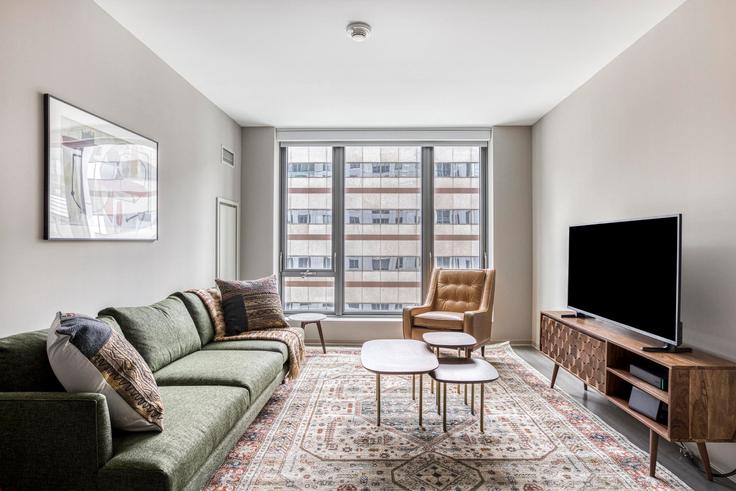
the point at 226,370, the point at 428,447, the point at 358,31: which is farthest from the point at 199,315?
the point at 358,31

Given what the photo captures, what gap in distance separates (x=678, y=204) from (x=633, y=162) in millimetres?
573

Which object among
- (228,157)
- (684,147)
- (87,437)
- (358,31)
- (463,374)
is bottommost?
(463,374)

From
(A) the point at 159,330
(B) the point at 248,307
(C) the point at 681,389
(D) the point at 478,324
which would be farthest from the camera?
(D) the point at 478,324

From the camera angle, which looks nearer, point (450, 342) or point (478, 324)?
point (450, 342)

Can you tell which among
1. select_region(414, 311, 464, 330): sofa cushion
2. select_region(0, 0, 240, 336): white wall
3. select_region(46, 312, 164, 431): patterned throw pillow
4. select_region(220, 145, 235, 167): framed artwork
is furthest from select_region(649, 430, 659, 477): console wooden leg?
select_region(220, 145, 235, 167): framed artwork

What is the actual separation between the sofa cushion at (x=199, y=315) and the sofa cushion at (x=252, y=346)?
0.09 meters

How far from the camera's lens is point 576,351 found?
2.96 meters

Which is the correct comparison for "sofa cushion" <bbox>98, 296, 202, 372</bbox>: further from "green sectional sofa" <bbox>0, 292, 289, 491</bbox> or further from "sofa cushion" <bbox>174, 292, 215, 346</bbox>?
"green sectional sofa" <bbox>0, 292, 289, 491</bbox>

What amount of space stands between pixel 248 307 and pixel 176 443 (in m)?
1.93

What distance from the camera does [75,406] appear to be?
58.1 inches

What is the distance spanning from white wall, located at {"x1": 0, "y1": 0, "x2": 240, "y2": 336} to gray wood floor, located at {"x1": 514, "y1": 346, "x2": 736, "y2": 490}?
344 centimetres

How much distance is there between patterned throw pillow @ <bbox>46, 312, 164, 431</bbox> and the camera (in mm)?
1600

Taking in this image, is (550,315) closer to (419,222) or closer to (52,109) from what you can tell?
(419,222)

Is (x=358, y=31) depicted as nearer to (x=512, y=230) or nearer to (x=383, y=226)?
(x=383, y=226)
